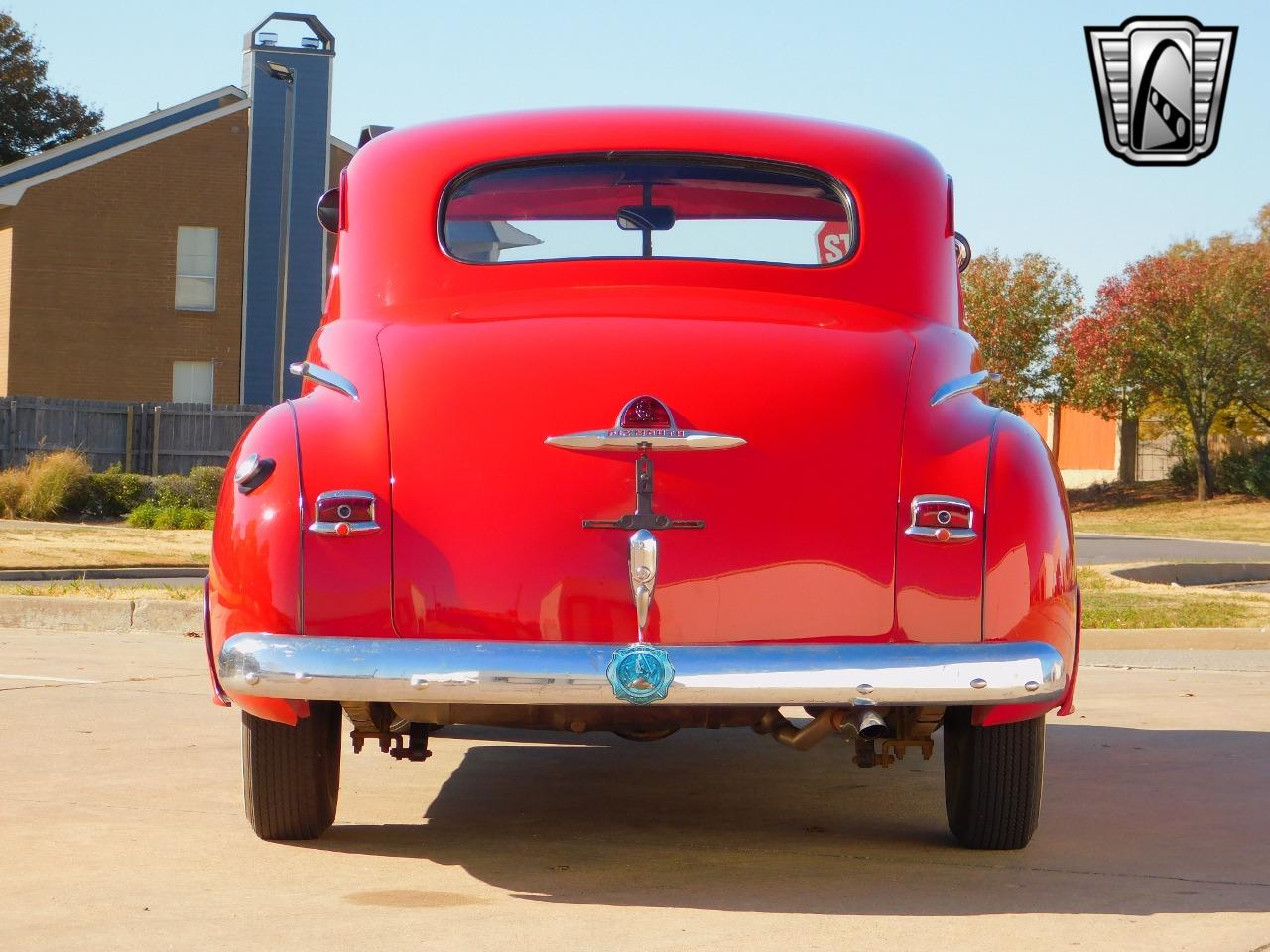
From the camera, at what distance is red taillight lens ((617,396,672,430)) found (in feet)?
13.2

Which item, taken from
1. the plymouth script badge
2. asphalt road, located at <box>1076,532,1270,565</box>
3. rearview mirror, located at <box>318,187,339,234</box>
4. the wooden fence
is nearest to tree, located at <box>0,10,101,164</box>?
the wooden fence

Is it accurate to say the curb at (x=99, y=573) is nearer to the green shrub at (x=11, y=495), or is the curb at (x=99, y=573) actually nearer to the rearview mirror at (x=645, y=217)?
the green shrub at (x=11, y=495)

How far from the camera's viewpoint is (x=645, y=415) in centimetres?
404

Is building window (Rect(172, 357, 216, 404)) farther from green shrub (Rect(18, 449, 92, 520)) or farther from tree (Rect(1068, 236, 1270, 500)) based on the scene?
tree (Rect(1068, 236, 1270, 500))

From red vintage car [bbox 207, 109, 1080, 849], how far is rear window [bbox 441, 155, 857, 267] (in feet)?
1.25

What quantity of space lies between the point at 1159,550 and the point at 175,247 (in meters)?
20.0

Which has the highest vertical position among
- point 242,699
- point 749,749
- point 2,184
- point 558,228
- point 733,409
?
point 2,184

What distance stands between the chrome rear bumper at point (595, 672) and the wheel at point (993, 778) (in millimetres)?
464

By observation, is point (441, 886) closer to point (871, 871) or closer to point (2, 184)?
point (871, 871)

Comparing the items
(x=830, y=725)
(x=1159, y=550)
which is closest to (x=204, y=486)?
(x=1159, y=550)

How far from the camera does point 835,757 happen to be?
6.48 meters

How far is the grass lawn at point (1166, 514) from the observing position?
31188 millimetres

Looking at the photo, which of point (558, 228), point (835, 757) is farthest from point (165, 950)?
point (835, 757)

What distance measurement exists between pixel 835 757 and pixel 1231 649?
488 centimetres
